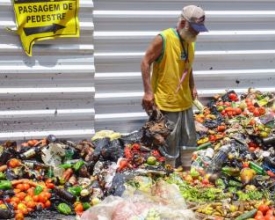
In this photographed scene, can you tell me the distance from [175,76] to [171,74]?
58 millimetres

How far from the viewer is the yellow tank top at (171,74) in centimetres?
714

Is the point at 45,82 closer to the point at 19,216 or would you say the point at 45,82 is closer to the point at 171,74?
the point at 171,74

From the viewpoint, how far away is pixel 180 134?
758 cm

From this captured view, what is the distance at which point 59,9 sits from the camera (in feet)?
26.3

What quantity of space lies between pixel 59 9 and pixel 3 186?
2435 mm

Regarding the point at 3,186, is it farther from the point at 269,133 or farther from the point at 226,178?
the point at 269,133

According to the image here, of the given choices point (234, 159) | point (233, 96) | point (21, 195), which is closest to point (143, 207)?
point (21, 195)

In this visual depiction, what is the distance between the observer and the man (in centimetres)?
705

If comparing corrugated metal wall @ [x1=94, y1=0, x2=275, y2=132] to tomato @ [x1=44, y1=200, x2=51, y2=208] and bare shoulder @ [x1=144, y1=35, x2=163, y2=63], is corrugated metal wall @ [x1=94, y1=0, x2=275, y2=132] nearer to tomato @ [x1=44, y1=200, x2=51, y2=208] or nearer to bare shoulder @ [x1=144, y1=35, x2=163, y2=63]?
bare shoulder @ [x1=144, y1=35, x2=163, y2=63]

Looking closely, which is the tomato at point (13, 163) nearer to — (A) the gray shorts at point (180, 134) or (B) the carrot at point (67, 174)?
(B) the carrot at point (67, 174)

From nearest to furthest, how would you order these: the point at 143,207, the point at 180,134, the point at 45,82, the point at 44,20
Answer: the point at 143,207, the point at 180,134, the point at 44,20, the point at 45,82

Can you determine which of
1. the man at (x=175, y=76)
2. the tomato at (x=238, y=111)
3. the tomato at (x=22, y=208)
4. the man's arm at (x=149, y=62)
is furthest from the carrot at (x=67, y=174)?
the tomato at (x=238, y=111)

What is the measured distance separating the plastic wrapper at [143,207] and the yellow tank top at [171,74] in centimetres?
126

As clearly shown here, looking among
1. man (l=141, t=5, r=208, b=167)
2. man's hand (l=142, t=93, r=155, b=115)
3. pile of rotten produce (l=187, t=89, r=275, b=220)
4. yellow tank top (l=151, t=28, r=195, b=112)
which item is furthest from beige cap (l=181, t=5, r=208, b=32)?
pile of rotten produce (l=187, t=89, r=275, b=220)
